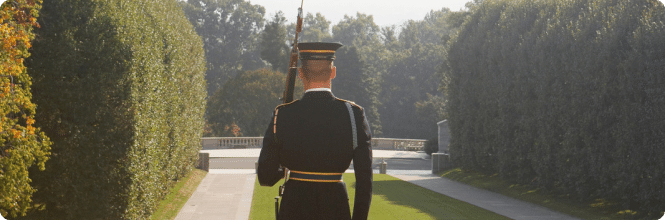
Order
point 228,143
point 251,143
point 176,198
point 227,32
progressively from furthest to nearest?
point 227,32, point 251,143, point 228,143, point 176,198

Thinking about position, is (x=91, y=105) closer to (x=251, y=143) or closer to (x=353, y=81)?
(x=251, y=143)

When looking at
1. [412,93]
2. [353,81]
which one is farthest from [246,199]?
[412,93]

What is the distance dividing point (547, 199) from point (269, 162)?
15030mm

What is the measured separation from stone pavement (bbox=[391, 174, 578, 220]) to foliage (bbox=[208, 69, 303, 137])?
31.8 m

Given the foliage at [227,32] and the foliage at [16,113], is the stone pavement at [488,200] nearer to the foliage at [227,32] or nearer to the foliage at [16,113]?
the foliage at [16,113]

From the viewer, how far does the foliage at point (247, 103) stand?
57.1m

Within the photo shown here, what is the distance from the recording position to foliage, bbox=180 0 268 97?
8444 cm

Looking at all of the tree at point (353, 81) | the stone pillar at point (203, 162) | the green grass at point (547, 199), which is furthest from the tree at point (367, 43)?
the green grass at point (547, 199)

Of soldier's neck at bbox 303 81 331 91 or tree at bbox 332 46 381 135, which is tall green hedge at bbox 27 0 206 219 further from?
tree at bbox 332 46 381 135

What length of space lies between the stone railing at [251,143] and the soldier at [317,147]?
45823 mm

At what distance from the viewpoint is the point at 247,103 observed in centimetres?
5709

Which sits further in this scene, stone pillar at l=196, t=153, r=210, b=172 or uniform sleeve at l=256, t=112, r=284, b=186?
stone pillar at l=196, t=153, r=210, b=172

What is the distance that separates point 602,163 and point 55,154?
38.8ft

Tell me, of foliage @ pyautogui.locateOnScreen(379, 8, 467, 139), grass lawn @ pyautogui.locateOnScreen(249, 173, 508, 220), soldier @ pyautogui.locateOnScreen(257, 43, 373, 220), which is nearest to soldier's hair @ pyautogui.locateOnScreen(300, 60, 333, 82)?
soldier @ pyautogui.locateOnScreen(257, 43, 373, 220)
